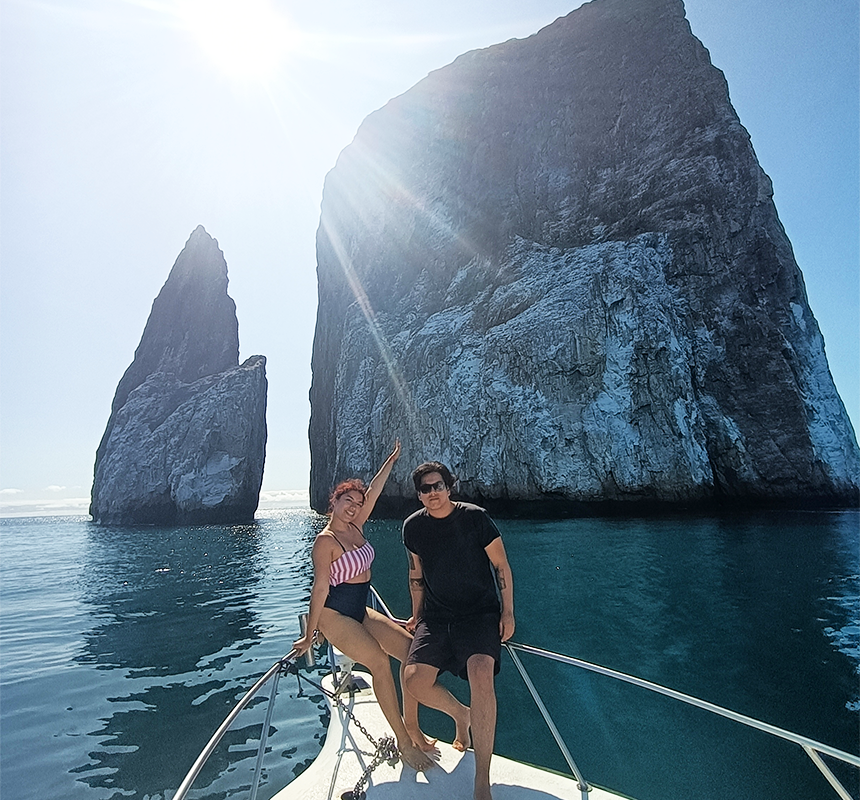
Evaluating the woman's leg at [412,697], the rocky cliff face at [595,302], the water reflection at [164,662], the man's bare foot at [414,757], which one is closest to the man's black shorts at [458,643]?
the woman's leg at [412,697]

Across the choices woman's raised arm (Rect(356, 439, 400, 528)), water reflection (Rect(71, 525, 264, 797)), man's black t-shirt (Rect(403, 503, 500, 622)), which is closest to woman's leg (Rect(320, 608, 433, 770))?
man's black t-shirt (Rect(403, 503, 500, 622))

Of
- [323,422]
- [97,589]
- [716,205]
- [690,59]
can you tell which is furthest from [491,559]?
[323,422]

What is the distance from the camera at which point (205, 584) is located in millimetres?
14609

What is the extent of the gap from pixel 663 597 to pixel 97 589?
50.2 feet

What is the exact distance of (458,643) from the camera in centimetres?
311

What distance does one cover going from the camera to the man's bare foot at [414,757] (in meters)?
3.10

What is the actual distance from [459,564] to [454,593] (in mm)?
186

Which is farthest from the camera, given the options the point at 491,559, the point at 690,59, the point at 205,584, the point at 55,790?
the point at 690,59

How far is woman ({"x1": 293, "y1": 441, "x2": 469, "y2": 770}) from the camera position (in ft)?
10.5

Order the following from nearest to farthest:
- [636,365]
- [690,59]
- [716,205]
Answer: [636,365]
[716,205]
[690,59]

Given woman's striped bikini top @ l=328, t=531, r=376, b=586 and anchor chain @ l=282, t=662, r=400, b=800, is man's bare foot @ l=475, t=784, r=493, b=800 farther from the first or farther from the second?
woman's striped bikini top @ l=328, t=531, r=376, b=586

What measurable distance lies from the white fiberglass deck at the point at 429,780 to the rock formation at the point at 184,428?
53250mm

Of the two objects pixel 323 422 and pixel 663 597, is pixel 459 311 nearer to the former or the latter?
pixel 323 422

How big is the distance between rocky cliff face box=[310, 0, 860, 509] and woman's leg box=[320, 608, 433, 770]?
27420mm
